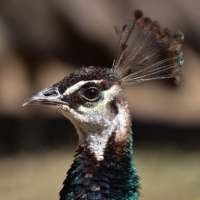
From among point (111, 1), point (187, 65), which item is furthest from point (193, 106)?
point (111, 1)

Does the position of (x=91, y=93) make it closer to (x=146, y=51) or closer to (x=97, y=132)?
(x=97, y=132)

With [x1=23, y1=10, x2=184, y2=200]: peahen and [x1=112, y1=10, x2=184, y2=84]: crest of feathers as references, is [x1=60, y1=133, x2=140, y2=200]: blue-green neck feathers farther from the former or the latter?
[x1=112, y1=10, x2=184, y2=84]: crest of feathers

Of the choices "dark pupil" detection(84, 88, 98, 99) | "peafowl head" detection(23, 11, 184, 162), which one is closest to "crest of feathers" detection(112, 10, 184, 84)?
"peafowl head" detection(23, 11, 184, 162)

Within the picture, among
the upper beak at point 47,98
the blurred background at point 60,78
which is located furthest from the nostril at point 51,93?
the blurred background at point 60,78

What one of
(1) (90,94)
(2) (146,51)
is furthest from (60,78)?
(1) (90,94)

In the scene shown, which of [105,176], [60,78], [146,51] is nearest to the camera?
[105,176]

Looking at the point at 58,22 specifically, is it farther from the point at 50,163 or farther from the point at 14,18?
the point at 50,163
